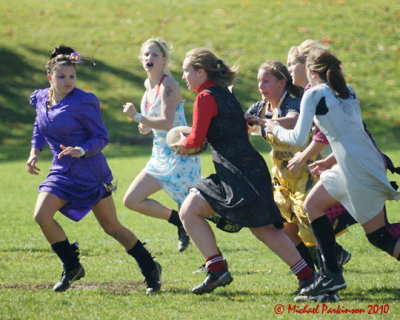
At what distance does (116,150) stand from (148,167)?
34.1 ft

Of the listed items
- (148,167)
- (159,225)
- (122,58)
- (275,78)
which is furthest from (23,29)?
(275,78)

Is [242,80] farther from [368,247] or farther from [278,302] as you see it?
[278,302]

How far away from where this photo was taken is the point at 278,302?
205 inches

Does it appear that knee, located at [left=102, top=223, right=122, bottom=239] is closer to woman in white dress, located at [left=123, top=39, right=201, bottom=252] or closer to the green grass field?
the green grass field

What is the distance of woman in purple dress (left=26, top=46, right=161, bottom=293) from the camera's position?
5.63m

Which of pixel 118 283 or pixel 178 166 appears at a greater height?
pixel 178 166

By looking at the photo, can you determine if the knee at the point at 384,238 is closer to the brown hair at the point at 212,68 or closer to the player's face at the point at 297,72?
the player's face at the point at 297,72

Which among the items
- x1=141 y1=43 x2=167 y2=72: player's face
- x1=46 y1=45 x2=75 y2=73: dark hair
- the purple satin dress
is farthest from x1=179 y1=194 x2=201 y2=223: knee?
x1=141 y1=43 x2=167 y2=72: player's face

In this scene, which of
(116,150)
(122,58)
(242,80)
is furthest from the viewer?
(122,58)

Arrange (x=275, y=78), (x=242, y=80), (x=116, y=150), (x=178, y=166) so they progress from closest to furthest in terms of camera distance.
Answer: (x=275, y=78) → (x=178, y=166) → (x=116, y=150) → (x=242, y=80)

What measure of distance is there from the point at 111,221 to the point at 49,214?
0.54m

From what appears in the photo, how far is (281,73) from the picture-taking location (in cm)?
582

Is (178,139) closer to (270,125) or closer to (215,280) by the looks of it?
(270,125)

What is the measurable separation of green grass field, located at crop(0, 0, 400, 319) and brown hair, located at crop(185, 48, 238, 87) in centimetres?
169
